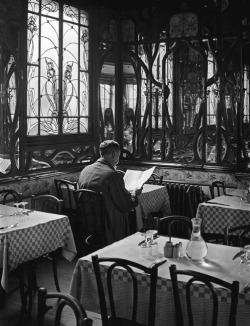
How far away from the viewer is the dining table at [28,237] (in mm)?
3965

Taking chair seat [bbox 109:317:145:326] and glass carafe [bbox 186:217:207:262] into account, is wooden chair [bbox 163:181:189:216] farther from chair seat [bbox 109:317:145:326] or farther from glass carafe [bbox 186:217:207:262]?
chair seat [bbox 109:317:145:326]

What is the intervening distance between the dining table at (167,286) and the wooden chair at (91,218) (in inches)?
63.1

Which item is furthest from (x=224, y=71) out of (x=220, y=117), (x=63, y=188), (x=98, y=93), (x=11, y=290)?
(x=11, y=290)

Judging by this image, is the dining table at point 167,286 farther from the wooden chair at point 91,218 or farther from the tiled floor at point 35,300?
the wooden chair at point 91,218

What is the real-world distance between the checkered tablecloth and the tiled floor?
101 centimetres

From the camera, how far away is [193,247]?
124 inches

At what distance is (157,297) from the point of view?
9.29 ft

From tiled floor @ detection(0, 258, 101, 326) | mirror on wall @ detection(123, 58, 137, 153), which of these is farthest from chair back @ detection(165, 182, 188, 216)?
tiled floor @ detection(0, 258, 101, 326)

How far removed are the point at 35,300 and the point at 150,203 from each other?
2157 millimetres

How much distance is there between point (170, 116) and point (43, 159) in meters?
2.11

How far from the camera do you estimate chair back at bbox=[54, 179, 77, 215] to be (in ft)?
20.1

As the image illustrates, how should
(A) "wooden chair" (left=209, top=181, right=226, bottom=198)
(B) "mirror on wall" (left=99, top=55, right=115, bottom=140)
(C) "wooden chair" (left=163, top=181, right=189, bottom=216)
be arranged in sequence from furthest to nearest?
(B) "mirror on wall" (left=99, top=55, right=115, bottom=140) < (C) "wooden chair" (left=163, top=181, right=189, bottom=216) < (A) "wooden chair" (left=209, top=181, right=226, bottom=198)

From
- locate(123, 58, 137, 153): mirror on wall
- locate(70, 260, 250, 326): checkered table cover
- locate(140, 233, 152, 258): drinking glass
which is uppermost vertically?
locate(123, 58, 137, 153): mirror on wall

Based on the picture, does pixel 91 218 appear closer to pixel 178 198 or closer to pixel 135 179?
pixel 135 179
